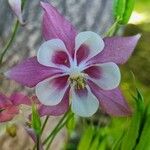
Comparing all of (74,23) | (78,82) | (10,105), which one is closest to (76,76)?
(78,82)

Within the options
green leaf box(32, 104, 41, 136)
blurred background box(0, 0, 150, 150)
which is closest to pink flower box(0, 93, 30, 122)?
green leaf box(32, 104, 41, 136)

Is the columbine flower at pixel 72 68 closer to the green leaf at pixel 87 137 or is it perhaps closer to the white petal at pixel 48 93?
the white petal at pixel 48 93

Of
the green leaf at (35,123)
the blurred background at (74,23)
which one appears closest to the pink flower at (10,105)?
the green leaf at (35,123)

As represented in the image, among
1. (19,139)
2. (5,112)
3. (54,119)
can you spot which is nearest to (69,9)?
(54,119)

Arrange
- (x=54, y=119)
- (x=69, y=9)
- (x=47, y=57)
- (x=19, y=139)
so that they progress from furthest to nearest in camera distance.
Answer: (x=69, y=9)
(x=54, y=119)
(x=19, y=139)
(x=47, y=57)

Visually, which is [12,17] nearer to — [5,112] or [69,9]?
[69,9]

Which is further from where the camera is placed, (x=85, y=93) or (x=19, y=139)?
(x=19, y=139)
